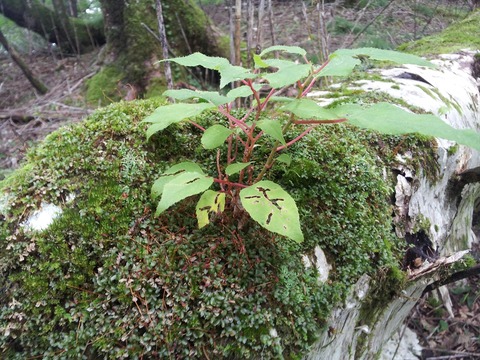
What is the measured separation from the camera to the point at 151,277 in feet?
4.19

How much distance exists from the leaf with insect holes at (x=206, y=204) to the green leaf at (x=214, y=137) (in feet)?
0.63

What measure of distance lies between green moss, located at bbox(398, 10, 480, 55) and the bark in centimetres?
713

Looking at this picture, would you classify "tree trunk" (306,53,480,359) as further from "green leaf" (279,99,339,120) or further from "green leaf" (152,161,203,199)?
"green leaf" (152,161,203,199)

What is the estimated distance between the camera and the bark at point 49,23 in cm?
848

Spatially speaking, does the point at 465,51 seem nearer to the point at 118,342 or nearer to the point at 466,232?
the point at 466,232

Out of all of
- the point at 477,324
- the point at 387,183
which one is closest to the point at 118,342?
A: the point at 387,183

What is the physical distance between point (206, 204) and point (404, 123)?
73 cm

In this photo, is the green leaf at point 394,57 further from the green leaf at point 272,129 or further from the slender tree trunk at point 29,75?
the slender tree trunk at point 29,75

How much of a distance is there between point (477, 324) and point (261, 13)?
12.7 feet

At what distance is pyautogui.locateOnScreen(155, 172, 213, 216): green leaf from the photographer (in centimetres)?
117

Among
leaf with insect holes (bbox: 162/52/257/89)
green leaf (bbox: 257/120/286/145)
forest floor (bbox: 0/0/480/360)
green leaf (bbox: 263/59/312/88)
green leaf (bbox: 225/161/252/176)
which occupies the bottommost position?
forest floor (bbox: 0/0/480/360)

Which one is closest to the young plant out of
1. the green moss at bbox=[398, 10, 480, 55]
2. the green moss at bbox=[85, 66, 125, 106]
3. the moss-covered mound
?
the moss-covered mound

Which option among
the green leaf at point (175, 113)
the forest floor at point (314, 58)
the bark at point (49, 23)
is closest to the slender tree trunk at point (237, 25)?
the forest floor at point (314, 58)

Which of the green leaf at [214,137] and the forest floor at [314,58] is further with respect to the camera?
the forest floor at [314,58]
